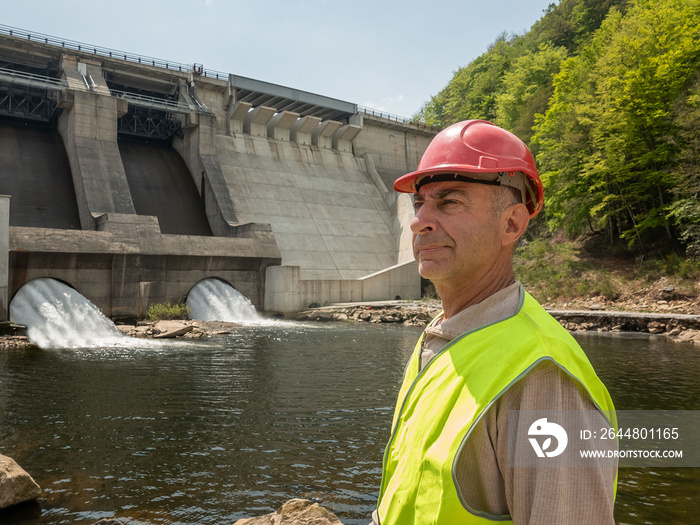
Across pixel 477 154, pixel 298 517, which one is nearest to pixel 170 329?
pixel 298 517

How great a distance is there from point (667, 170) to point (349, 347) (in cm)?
1501

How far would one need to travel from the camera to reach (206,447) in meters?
5.38

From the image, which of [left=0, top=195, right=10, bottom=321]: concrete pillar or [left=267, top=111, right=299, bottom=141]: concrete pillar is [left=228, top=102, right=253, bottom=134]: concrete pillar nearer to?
[left=267, top=111, right=299, bottom=141]: concrete pillar

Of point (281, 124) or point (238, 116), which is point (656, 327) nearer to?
point (281, 124)

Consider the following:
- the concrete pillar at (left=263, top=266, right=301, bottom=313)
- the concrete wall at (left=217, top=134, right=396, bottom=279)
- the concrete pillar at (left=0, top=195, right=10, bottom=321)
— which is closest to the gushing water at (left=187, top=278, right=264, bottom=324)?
the concrete pillar at (left=263, top=266, right=301, bottom=313)

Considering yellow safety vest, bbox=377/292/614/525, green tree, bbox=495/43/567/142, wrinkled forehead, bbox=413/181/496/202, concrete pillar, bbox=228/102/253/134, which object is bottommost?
yellow safety vest, bbox=377/292/614/525

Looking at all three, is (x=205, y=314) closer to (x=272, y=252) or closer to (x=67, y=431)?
(x=272, y=252)

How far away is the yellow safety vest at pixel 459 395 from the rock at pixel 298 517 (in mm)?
2239

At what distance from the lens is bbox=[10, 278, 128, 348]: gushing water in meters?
13.6

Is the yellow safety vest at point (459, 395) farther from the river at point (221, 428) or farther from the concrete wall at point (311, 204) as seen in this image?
the concrete wall at point (311, 204)

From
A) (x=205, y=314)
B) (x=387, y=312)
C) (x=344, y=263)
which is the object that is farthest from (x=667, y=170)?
(x=205, y=314)

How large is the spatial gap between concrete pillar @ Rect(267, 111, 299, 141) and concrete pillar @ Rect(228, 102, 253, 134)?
1902 mm

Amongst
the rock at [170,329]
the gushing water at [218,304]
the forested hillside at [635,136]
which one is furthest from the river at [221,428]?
the forested hillside at [635,136]

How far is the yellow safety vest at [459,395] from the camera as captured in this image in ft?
3.41
